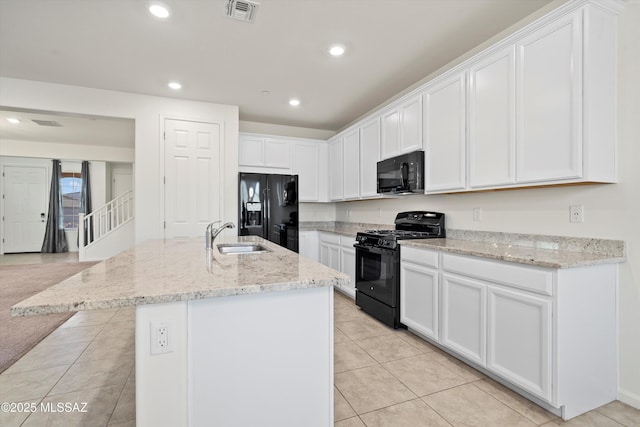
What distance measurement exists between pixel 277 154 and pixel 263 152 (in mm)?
222

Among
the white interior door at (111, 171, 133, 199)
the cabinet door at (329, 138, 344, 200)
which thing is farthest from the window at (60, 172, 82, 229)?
the cabinet door at (329, 138, 344, 200)

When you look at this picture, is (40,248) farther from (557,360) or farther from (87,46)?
(557,360)

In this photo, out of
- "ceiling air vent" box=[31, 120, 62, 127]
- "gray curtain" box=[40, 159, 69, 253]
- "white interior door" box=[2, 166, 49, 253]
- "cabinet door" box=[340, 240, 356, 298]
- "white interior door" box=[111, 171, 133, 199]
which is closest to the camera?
"cabinet door" box=[340, 240, 356, 298]

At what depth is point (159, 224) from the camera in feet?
13.0

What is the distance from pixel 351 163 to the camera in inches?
172

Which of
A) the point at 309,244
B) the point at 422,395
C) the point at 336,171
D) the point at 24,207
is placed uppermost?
the point at 336,171

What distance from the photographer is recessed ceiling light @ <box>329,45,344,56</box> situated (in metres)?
A: 2.76

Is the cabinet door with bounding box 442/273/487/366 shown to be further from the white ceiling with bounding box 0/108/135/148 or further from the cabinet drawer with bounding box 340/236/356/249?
the white ceiling with bounding box 0/108/135/148

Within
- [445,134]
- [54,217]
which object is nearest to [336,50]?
[445,134]

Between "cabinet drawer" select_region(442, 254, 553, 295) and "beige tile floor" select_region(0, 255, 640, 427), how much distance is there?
71 cm

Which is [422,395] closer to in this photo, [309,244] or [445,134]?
[445,134]

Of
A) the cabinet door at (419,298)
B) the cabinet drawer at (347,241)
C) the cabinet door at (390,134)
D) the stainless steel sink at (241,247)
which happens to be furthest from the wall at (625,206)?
the stainless steel sink at (241,247)

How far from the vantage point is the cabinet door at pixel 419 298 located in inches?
96.7

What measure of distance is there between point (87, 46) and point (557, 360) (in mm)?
4309
